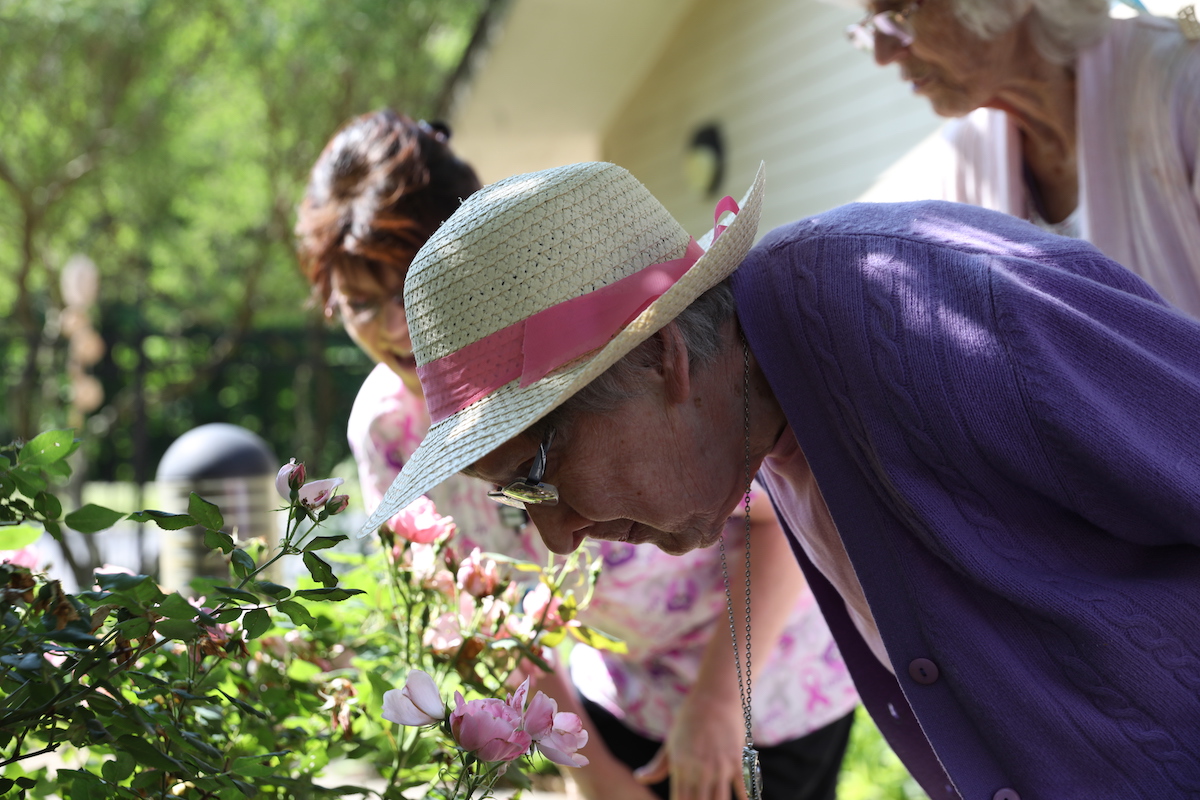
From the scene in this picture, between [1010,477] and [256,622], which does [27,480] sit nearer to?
[256,622]

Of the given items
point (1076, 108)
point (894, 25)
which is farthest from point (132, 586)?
point (1076, 108)

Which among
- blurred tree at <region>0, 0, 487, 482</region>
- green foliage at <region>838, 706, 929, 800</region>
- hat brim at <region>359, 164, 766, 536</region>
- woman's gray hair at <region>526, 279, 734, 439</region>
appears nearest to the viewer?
hat brim at <region>359, 164, 766, 536</region>

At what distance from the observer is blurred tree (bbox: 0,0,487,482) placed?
10922 mm

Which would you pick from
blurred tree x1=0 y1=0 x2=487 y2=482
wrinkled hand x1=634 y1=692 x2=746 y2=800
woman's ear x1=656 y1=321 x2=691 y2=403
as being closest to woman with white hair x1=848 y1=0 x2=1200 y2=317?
wrinkled hand x1=634 y1=692 x2=746 y2=800

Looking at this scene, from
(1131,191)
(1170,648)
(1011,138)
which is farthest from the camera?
(1011,138)

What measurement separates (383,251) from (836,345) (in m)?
1.20

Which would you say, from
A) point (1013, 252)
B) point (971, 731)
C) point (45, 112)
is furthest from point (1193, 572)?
point (45, 112)

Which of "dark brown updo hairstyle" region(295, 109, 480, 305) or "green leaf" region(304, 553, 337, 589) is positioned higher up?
"dark brown updo hairstyle" region(295, 109, 480, 305)

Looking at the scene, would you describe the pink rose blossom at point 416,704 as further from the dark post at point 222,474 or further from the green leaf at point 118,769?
the dark post at point 222,474

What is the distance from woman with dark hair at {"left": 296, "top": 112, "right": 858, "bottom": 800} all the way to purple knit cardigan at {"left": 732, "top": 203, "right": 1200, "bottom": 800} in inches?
27.2

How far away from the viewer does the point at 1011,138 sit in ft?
9.32

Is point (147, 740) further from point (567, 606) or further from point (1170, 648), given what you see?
point (1170, 648)

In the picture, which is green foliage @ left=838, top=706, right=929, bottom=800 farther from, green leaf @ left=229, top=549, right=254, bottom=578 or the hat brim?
green leaf @ left=229, top=549, right=254, bottom=578

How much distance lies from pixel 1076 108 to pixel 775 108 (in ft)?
16.9
